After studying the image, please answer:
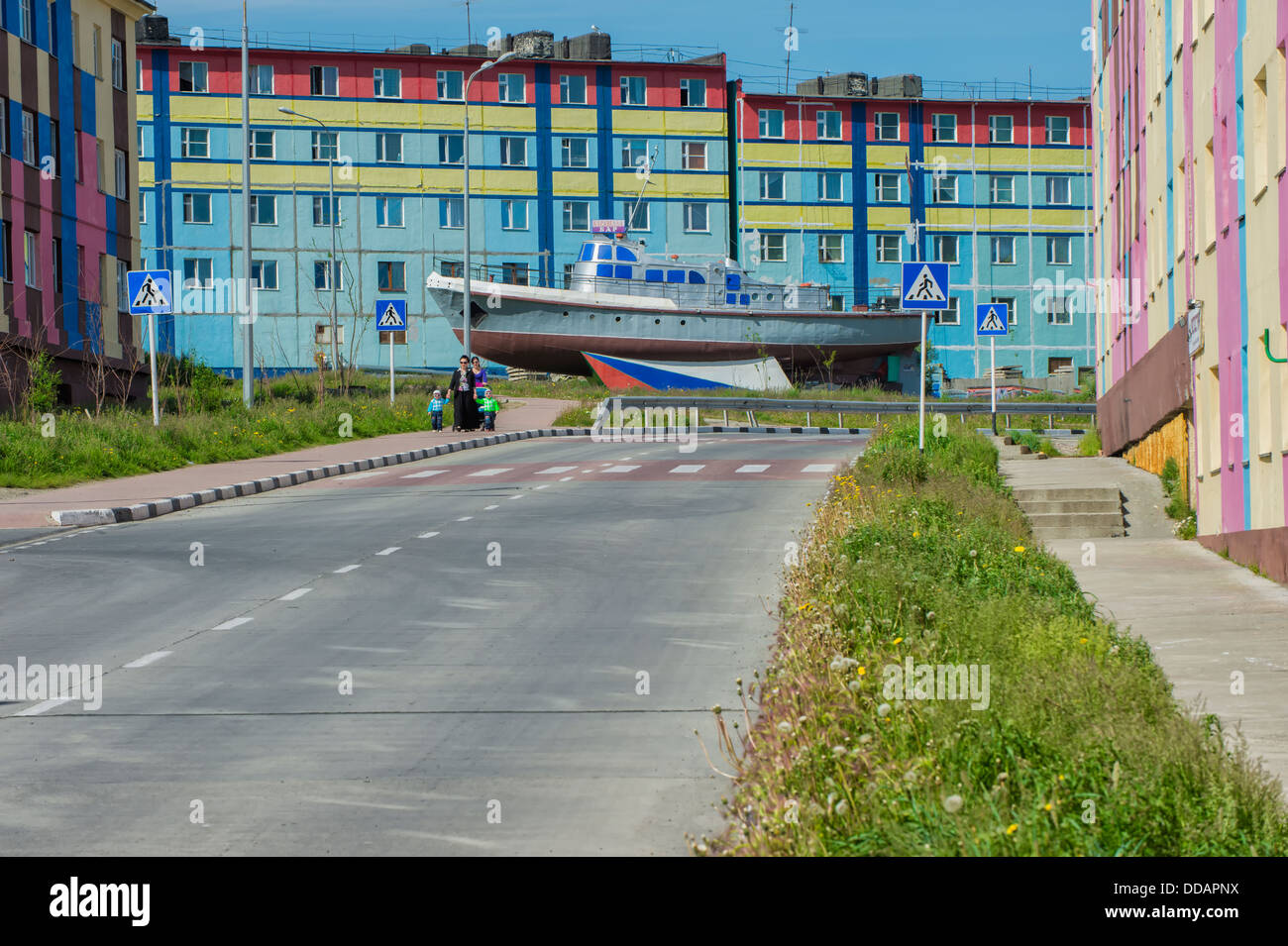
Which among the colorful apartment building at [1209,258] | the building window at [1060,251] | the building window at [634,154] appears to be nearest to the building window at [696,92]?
the building window at [634,154]

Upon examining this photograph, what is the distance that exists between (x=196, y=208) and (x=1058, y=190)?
131 feet

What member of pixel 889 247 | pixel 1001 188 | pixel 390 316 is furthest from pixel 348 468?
pixel 1001 188

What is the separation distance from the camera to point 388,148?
240 ft

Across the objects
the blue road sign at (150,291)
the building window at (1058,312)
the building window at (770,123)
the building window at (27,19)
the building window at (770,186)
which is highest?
Answer: the building window at (770,123)

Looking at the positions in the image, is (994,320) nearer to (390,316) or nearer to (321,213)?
(390,316)

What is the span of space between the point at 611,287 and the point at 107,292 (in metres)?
24.5

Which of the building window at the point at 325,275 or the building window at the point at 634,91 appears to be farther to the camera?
the building window at the point at 634,91

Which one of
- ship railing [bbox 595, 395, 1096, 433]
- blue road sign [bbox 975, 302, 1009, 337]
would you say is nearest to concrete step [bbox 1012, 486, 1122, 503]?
blue road sign [bbox 975, 302, 1009, 337]

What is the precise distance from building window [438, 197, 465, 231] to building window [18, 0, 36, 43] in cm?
3284

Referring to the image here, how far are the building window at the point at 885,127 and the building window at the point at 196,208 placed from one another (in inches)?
1203

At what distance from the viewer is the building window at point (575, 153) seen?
73.9 metres

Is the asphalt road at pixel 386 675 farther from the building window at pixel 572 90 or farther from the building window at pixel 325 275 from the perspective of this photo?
the building window at pixel 572 90

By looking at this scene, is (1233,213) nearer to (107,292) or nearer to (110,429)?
(110,429)
